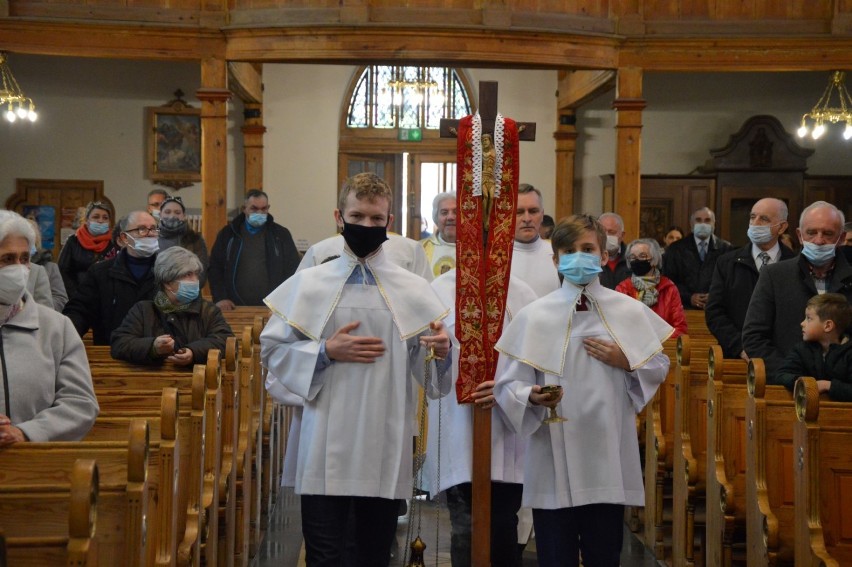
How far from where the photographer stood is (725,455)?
18.9 ft

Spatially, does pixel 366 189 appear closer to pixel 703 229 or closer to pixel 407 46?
pixel 703 229

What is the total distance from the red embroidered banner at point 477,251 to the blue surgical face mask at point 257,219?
610 cm

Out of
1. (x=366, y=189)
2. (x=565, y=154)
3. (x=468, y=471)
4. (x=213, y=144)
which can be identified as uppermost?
(x=565, y=154)

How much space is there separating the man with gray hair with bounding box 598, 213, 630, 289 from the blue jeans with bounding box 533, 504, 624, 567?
15.1 ft

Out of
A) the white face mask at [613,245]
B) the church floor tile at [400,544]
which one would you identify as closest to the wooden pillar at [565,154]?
the white face mask at [613,245]

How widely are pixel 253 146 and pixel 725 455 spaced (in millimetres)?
12251

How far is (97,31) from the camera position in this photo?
12.4 meters

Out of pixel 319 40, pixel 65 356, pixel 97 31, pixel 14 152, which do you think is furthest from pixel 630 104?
pixel 65 356

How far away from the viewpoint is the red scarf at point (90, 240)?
857 centimetres

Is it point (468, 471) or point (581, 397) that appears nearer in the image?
point (581, 397)

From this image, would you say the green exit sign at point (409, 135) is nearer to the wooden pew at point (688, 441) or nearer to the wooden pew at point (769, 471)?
the wooden pew at point (688, 441)

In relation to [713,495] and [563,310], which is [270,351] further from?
[713,495]

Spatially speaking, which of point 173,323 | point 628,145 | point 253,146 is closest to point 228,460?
point 173,323

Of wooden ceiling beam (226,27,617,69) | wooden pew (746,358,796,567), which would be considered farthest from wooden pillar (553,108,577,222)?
wooden pew (746,358,796,567)
